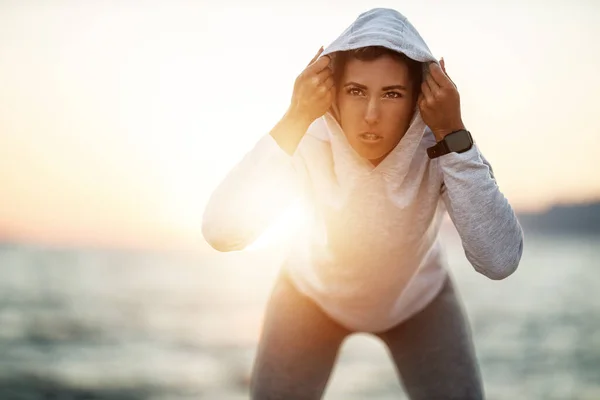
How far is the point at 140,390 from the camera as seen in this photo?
880cm

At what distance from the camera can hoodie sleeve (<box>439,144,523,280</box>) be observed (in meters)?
2.23

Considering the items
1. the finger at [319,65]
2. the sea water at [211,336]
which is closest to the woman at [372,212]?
the finger at [319,65]

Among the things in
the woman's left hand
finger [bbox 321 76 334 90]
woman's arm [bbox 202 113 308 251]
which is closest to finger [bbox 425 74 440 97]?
the woman's left hand

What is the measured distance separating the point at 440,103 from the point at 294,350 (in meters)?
1.23

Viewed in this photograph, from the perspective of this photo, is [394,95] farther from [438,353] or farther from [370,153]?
[438,353]

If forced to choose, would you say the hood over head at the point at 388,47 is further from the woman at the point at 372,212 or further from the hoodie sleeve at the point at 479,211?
the hoodie sleeve at the point at 479,211

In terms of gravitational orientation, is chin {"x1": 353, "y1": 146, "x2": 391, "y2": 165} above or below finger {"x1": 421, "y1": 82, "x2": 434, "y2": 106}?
below

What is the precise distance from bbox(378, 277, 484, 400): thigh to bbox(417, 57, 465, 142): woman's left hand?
935mm

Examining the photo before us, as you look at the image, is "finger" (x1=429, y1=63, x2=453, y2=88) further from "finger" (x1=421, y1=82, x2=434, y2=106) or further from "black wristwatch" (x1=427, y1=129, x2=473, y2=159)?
"black wristwatch" (x1=427, y1=129, x2=473, y2=159)

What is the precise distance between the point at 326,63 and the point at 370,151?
36cm

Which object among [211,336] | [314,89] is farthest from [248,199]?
[211,336]

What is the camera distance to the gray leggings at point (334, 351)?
9.04 feet

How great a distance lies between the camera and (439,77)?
2.21 m

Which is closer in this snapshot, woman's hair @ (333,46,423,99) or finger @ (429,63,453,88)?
finger @ (429,63,453,88)
